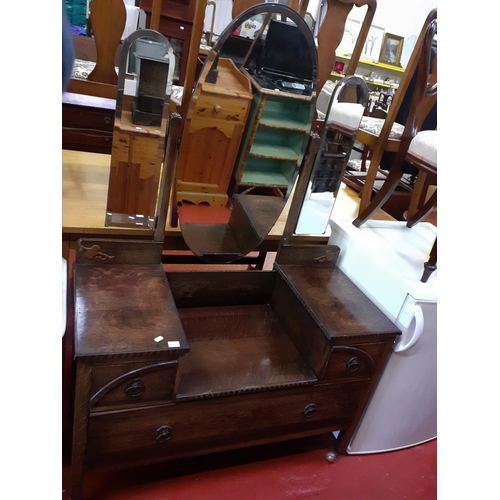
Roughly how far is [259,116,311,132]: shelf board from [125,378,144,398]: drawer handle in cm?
81

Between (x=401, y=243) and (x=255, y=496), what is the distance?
101 cm

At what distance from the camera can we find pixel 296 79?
129cm

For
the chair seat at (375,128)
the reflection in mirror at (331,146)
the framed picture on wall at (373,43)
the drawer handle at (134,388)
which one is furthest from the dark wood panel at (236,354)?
the framed picture on wall at (373,43)

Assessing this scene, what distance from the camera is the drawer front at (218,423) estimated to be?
3.47 ft

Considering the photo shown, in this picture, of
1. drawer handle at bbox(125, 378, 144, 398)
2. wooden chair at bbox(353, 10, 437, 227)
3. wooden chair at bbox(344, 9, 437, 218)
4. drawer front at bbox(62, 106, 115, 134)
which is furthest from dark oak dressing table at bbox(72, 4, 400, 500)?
drawer front at bbox(62, 106, 115, 134)

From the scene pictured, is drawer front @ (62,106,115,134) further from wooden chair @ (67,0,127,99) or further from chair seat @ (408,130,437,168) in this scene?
chair seat @ (408,130,437,168)

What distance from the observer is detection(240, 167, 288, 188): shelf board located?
4.46 feet

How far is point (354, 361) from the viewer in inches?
49.7

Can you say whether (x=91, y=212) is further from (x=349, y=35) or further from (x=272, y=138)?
(x=349, y=35)

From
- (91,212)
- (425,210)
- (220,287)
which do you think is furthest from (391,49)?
(91,212)

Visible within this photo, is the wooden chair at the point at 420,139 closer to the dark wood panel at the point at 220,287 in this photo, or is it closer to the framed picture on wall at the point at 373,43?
the dark wood panel at the point at 220,287

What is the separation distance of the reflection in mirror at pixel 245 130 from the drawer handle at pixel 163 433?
1.82 ft

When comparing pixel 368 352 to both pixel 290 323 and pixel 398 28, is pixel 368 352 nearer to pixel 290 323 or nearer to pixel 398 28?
pixel 290 323

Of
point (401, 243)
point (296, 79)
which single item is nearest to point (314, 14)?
point (296, 79)
